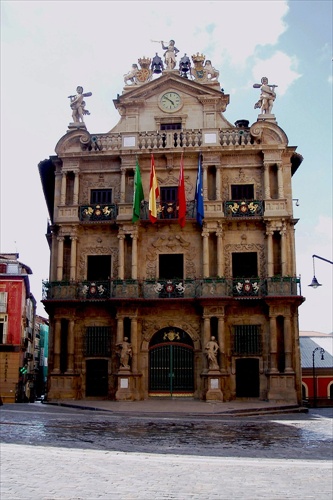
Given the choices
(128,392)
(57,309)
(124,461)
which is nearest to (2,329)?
(57,309)

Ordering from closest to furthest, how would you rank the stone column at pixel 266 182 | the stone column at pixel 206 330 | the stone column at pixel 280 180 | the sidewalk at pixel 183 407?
1. the sidewalk at pixel 183 407
2. the stone column at pixel 206 330
3. the stone column at pixel 280 180
4. the stone column at pixel 266 182

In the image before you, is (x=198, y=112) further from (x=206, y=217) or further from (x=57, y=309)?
(x=57, y=309)

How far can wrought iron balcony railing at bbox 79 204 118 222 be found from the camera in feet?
108

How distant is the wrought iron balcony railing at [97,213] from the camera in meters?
32.9

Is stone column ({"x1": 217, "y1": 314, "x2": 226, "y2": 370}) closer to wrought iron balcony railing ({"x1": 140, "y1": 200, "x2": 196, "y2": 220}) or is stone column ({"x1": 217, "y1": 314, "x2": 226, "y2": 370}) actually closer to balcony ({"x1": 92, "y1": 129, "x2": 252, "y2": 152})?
wrought iron balcony railing ({"x1": 140, "y1": 200, "x2": 196, "y2": 220})

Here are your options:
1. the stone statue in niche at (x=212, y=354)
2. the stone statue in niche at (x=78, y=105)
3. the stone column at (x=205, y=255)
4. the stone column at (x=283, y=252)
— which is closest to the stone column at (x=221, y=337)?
the stone statue in niche at (x=212, y=354)

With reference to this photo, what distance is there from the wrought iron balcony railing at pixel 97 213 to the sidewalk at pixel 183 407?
9534 millimetres

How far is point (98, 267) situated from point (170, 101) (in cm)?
1034

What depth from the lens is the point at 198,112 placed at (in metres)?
34.7

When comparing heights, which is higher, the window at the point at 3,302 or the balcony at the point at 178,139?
the balcony at the point at 178,139

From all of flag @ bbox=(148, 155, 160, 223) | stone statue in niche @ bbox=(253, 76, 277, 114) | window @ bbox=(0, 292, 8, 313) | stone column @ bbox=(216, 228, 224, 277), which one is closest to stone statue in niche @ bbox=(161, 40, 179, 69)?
stone statue in niche @ bbox=(253, 76, 277, 114)

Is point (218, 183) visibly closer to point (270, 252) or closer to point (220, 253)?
point (220, 253)

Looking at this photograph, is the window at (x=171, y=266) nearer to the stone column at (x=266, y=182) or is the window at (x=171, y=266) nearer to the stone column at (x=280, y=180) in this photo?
the stone column at (x=266, y=182)

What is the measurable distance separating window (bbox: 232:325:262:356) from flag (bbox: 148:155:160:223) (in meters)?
7.11
